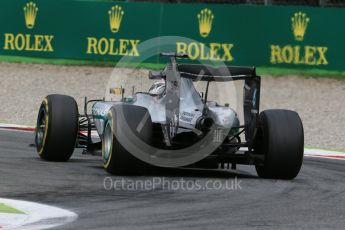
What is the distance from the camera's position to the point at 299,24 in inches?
972

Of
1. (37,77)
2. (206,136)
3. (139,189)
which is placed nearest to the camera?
(139,189)

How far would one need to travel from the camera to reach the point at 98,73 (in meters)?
26.8

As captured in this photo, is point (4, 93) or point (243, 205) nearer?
point (243, 205)

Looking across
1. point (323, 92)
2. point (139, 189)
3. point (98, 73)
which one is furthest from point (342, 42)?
point (139, 189)

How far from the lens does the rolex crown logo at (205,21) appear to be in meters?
25.3

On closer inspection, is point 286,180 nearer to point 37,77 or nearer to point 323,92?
point 323,92

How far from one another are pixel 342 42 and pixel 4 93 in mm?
8713

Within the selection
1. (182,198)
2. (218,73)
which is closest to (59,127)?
(218,73)

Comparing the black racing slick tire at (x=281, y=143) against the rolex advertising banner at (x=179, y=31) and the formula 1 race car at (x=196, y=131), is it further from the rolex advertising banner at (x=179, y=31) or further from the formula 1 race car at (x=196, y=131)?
the rolex advertising banner at (x=179, y=31)

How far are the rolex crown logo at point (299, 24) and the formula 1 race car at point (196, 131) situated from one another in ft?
39.7

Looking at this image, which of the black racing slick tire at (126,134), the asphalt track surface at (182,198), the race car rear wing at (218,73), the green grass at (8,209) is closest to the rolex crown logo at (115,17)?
the asphalt track surface at (182,198)

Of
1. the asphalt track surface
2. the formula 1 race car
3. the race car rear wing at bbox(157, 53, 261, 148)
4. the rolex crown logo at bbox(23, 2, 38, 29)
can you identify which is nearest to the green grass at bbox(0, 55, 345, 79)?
the rolex crown logo at bbox(23, 2, 38, 29)

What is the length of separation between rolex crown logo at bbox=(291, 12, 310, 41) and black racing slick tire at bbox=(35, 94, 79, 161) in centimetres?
1195

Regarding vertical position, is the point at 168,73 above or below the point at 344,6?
below
